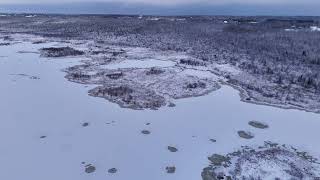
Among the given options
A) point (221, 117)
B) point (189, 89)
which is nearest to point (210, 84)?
point (189, 89)

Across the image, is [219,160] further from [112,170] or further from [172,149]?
[112,170]

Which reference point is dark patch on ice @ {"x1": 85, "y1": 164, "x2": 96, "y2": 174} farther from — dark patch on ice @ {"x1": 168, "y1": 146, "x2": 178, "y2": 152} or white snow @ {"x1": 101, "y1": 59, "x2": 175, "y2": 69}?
white snow @ {"x1": 101, "y1": 59, "x2": 175, "y2": 69}

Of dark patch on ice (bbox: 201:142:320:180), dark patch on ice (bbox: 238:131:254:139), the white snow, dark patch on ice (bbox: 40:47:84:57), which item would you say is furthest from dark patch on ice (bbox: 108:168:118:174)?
dark patch on ice (bbox: 40:47:84:57)

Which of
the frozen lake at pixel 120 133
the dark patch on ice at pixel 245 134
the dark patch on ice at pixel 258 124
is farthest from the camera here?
the dark patch on ice at pixel 258 124

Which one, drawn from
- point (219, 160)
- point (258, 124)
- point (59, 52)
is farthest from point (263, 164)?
point (59, 52)

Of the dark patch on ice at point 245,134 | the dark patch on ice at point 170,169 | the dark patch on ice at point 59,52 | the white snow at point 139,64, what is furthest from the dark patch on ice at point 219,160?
the dark patch on ice at point 59,52

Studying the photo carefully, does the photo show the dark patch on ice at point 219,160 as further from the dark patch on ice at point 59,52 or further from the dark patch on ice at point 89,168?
the dark patch on ice at point 59,52

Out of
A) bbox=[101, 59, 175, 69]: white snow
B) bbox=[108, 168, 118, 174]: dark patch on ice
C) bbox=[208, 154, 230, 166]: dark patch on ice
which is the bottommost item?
bbox=[108, 168, 118, 174]: dark patch on ice

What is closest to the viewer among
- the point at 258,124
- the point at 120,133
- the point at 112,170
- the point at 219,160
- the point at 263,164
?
the point at 112,170
